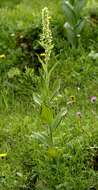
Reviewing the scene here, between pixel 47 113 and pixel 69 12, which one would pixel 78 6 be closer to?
pixel 69 12

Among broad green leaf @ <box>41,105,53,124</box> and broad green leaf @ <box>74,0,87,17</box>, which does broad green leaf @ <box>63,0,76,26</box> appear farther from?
broad green leaf @ <box>41,105,53,124</box>

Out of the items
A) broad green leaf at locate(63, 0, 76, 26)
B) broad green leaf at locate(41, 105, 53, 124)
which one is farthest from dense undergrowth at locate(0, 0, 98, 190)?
broad green leaf at locate(63, 0, 76, 26)

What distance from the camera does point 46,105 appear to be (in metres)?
3.63

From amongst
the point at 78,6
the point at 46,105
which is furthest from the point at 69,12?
the point at 46,105

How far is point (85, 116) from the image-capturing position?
14.4ft

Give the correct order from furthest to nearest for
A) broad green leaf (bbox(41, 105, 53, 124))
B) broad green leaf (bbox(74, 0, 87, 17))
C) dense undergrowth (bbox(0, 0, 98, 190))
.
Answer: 1. broad green leaf (bbox(74, 0, 87, 17))
2. dense undergrowth (bbox(0, 0, 98, 190))
3. broad green leaf (bbox(41, 105, 53, 124))

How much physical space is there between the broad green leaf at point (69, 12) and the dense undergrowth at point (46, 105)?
23cm

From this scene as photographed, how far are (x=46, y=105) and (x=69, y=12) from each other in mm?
2121

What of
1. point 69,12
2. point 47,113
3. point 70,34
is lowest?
point 47,113

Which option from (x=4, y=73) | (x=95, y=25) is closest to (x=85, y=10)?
(x=95, y=25)

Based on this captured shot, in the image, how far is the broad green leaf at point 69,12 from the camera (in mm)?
5508

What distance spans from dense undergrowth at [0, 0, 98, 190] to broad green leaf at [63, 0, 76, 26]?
0.75 feet

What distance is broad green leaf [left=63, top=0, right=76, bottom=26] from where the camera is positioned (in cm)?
551

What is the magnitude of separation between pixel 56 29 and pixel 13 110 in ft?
4.36
